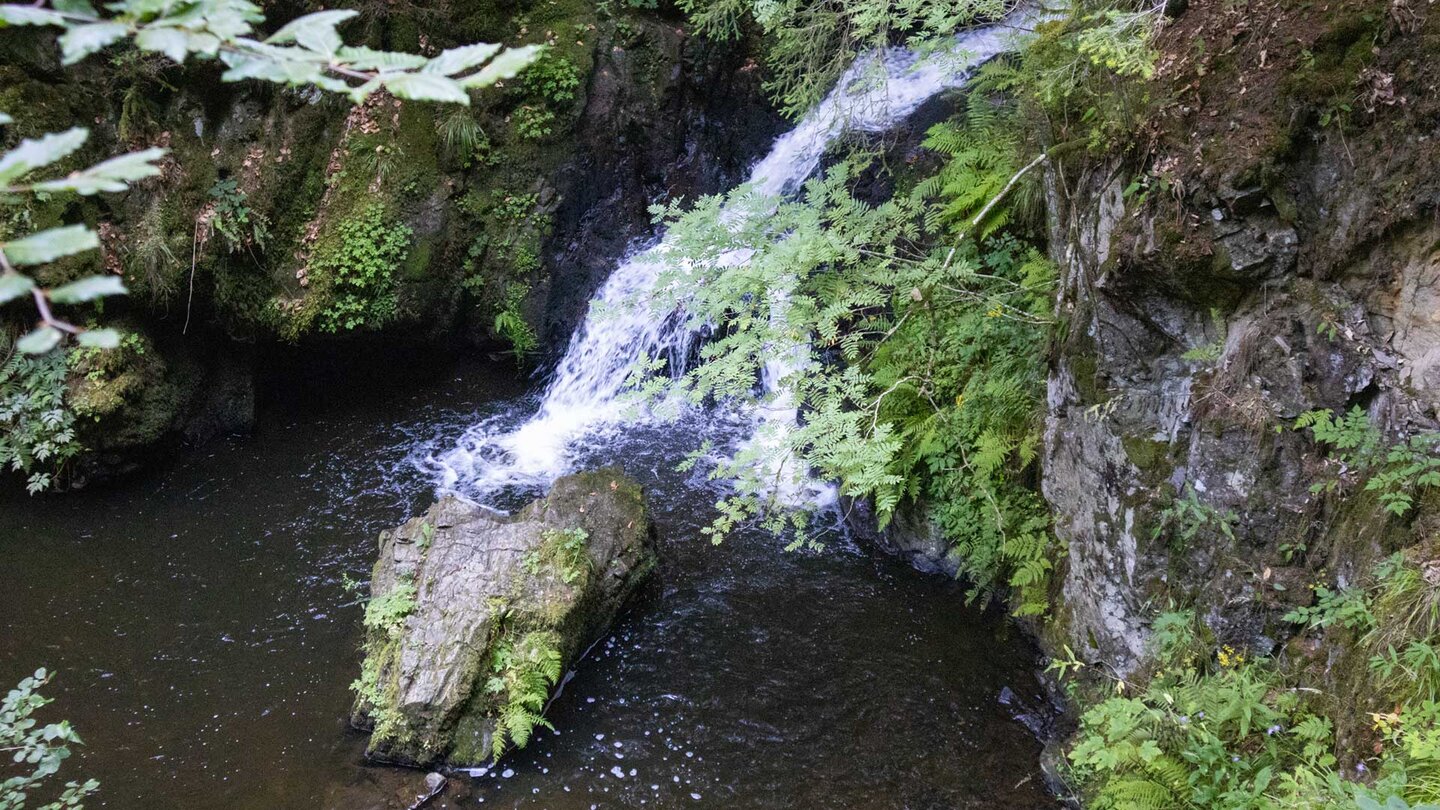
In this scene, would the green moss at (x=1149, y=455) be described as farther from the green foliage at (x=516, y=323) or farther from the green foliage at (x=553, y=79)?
the green foliage at (x=553, y=79)

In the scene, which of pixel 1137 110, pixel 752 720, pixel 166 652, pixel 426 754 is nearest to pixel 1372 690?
pixel 1137 110

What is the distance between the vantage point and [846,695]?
538cm

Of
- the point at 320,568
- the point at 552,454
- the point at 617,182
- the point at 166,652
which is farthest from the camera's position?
the point at 617,182

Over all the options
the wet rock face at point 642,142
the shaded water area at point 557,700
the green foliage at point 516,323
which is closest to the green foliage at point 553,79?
the wet rock face at point 642,142

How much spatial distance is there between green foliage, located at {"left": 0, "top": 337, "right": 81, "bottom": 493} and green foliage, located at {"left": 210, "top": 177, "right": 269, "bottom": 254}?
194 centimetres

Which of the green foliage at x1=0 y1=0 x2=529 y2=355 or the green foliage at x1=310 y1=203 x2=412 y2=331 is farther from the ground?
the green foliage at x1=0 y1=0 x2=529 y2=355

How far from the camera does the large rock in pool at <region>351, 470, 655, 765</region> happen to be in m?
4.98

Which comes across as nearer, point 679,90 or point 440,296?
point 440,296

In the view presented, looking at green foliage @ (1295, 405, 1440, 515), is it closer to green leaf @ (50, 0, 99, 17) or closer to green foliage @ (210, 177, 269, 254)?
green leaf @ (50, 0, 99, 17)

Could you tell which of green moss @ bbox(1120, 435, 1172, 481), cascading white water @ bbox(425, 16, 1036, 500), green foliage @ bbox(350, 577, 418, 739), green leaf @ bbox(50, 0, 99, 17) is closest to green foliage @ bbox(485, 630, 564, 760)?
green foliage @ bbox(350, 577, 418, 739)

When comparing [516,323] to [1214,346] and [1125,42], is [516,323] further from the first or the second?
[1214,346]

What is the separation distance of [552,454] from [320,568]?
244 cm

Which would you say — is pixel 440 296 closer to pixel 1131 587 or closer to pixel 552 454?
pixel 552 454

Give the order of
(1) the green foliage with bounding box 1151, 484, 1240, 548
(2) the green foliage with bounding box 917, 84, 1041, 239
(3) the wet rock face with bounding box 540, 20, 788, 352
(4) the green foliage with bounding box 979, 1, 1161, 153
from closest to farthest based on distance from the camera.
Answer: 1. (4) the green foliage with bounding box 979, 1, 1161, 153
2. (1) the green foliage with bounding box 1151, 484, 1240, 548
3. (2) the green foliage with bounding box 917, 84, 1041, 239
4. (3) the wet rock face with bounding box 540, 20, 788, 352
